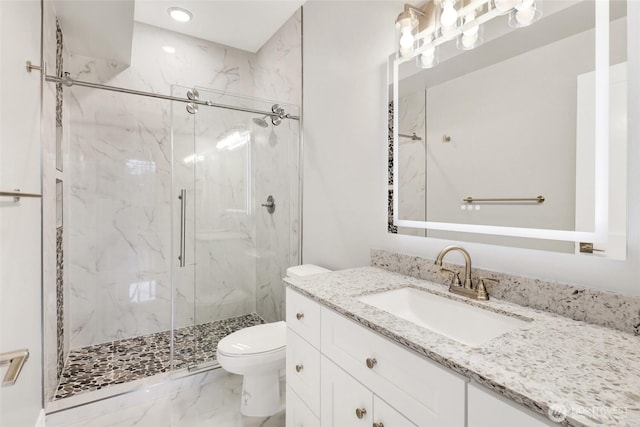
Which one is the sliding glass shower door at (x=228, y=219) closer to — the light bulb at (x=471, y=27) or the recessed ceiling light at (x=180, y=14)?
the recessed ceiling light at (x=180, y=14)

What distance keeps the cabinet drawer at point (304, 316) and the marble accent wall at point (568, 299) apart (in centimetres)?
56

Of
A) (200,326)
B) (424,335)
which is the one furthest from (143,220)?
(424,335)

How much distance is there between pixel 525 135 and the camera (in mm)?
1132

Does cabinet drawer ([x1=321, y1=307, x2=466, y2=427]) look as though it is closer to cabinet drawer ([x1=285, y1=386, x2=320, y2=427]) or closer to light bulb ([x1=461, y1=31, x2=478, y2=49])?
cabinet drawer ([x1=285, y1=386, x2=320, y2=427])

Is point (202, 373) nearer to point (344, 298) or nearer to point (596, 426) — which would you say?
point (344, 298)

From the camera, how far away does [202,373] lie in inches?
84.5

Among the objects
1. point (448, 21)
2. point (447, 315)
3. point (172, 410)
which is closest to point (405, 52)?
point (448, 21)

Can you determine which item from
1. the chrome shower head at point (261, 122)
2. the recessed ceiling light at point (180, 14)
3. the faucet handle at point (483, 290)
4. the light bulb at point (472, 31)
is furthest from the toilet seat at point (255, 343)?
the recessed ceiling light at point (180, 14)

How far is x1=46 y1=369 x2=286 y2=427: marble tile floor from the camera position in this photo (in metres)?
1.76

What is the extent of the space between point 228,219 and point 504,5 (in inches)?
79.7

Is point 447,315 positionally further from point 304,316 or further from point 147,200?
point 147,200

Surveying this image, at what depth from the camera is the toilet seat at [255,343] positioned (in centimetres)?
170

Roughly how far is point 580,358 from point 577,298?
1.05 ft

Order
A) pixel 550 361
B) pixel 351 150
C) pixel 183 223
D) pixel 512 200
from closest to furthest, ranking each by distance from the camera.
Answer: pixel 550 361 → pixel 512 200 → pixel 351 150 → pixel 183 223
